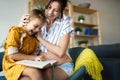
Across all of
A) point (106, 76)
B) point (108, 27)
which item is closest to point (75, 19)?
point (108, 27)

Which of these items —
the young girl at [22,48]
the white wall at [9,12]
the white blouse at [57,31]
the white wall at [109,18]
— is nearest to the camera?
the young girl at [22,48]

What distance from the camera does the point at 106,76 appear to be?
2037mm

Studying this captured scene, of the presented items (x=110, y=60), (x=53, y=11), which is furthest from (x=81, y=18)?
(x=53, y=11)

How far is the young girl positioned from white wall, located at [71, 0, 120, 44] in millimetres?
3688

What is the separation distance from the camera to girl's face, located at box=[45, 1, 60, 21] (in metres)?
1.52

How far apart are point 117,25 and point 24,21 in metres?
4.36

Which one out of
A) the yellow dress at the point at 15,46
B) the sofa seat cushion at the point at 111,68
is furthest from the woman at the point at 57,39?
the sofa seat cushion at the point at 111,68

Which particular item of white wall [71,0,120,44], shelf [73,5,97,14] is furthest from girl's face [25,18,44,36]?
white wall [71,0,120,44]

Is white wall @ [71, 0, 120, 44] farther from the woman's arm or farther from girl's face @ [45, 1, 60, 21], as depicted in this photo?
the woman's arm

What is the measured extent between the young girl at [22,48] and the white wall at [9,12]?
223cm

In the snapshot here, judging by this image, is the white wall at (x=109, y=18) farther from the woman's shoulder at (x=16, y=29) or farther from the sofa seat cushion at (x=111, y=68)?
the woman's shoulder at (x=16, y=29)

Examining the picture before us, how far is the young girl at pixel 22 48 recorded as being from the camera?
3.81 feet

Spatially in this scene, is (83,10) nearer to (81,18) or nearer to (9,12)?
(81,18)

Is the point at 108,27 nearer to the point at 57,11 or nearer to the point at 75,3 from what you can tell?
the point at 75,3
